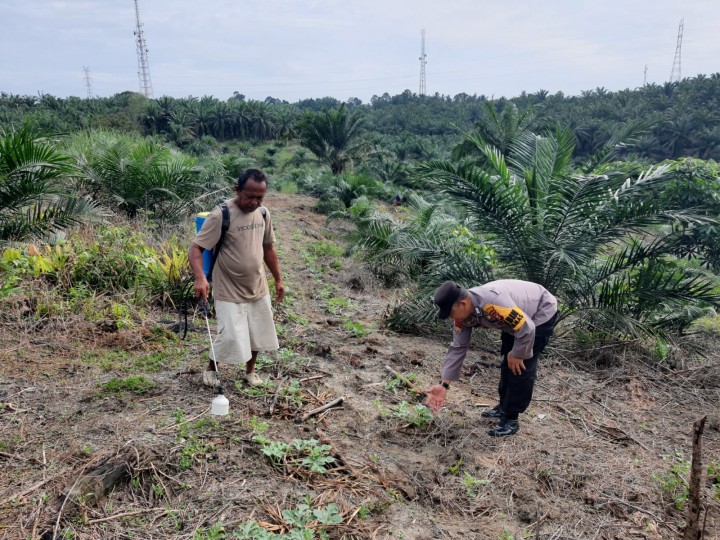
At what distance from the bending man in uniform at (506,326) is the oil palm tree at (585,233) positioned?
1.92 meters

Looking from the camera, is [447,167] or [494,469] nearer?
[494,469]

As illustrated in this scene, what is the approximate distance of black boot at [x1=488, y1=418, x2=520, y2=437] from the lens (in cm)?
431

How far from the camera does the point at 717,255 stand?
315 inches

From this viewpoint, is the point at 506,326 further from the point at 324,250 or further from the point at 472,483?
the point at 324,250

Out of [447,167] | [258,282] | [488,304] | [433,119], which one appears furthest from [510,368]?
[433,119]

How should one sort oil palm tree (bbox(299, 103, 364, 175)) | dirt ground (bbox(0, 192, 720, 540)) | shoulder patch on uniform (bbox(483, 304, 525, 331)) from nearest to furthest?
dirt ground (bbox(0, 192, 720, 540))
shoulder patch on uniform (bbox(483, 304, 525, 331))
oil palm tree (bbox(299, 103, 364, 175))

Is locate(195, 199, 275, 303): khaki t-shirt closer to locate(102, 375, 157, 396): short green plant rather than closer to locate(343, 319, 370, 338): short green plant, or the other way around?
locate(102, 375, 157, 396): short green plant

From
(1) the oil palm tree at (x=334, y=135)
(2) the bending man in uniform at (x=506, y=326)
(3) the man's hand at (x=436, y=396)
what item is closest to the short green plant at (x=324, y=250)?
(2) the bending man in uniform at (x=506, y=326)

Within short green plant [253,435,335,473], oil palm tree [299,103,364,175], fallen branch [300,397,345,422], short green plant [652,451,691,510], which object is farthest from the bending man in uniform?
oil palm tree [299,103,364,175]

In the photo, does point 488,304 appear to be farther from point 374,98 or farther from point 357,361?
point 374,98

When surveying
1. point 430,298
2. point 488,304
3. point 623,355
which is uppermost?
point 488,304

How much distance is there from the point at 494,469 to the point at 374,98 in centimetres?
11791

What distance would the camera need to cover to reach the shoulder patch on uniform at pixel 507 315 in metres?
3.77

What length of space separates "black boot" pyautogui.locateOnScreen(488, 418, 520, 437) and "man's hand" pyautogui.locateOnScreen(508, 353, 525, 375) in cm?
54
